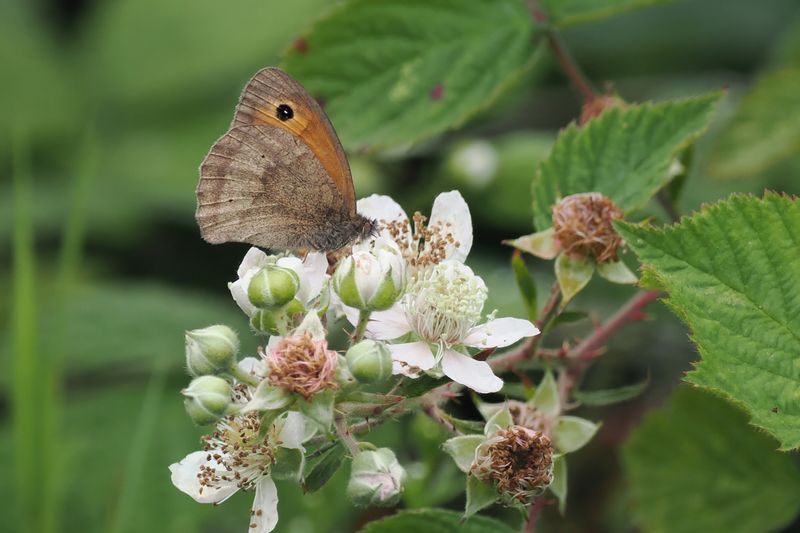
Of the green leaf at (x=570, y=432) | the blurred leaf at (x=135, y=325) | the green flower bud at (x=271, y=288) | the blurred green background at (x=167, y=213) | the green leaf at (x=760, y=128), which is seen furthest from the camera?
the blurred leaf at (x=135, y=325)

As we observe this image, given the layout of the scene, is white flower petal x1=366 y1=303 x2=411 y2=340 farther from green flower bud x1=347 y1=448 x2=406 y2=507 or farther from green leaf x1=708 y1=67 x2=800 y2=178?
green leaf x1=708 y1=67 x2=800 y2=178

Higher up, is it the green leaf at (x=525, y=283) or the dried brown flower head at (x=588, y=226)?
the dried brown flower head at (x=588, y=226)

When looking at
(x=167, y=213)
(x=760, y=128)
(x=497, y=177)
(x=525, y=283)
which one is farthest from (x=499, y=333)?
(x=167, y=213)

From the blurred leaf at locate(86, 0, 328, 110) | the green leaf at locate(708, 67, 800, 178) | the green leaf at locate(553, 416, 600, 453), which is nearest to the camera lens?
the green leaf at locate(553, 416, 600, 453)

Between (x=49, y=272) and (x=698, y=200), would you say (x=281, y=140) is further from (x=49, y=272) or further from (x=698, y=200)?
(x=49, y=272)

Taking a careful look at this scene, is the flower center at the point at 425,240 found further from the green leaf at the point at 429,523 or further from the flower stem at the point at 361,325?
the green leaf at the point at 429,523

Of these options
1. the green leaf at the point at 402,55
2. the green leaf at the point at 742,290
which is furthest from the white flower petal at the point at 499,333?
the green leaf at the point at 402,55

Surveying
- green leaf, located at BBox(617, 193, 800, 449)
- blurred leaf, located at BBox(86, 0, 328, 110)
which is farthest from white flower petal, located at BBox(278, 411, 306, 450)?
blurred leaf, located at BBox(86, 0, 328, 110)

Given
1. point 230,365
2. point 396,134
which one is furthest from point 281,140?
point 230,365
